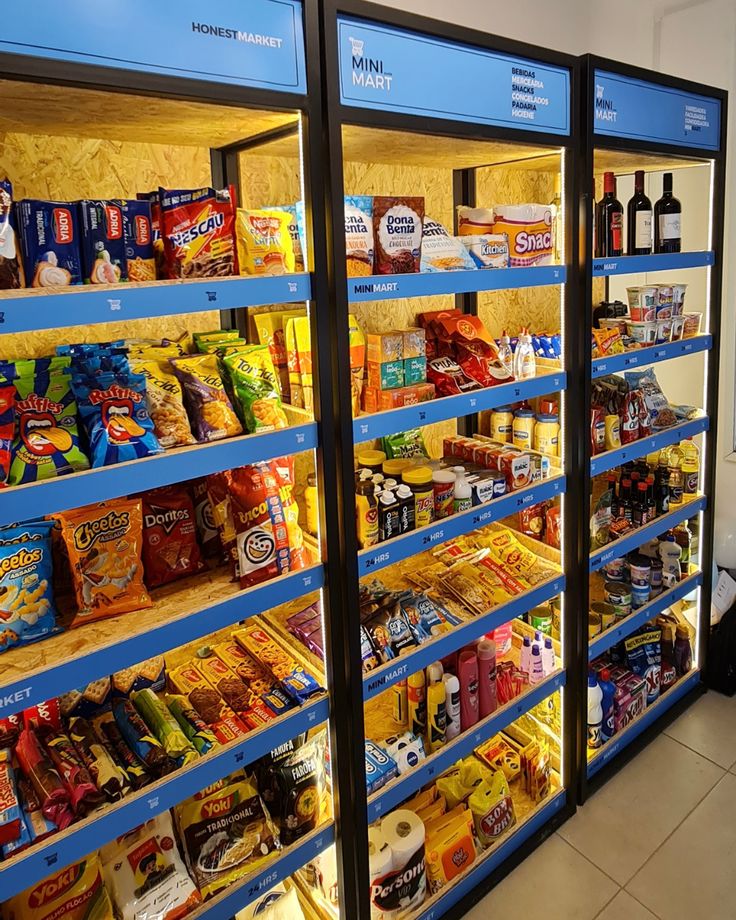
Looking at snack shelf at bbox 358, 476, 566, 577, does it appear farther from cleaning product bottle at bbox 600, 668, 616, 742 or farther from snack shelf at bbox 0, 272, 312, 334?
cleaning product bottle at bbox 600, 668, 616, 742

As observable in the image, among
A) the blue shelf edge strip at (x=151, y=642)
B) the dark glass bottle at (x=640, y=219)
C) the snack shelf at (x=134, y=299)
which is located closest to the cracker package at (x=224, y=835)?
the blue shelf edge strip at (x=151, y=642)

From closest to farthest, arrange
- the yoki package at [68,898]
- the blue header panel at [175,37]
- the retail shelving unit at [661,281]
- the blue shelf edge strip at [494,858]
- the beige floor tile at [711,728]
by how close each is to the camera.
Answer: the blue header panel at [175,37]
the yoki package at [68,898]
the blue shelf edge strip at [494,858]
the retail shelving unit at [661,281]
the beige floor tile at [711,728]

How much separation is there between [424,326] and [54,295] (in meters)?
1.42

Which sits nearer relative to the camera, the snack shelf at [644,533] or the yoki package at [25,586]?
the yoki package at [25,586]

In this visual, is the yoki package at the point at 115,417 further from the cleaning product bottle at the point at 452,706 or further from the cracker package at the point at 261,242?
the cleaning product bottle at the point at 452,706

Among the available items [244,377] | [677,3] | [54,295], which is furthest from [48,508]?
[677,3]

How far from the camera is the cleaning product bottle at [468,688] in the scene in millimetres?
2477

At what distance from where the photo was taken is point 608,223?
2.90m

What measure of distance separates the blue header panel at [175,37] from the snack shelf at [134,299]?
412 mm

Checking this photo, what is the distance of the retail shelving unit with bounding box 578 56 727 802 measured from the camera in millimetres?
2518

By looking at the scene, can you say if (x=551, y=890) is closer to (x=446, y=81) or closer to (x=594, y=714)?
(x=594, y=714)

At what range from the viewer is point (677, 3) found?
3.60 meters

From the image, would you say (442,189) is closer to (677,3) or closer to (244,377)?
(244,377)

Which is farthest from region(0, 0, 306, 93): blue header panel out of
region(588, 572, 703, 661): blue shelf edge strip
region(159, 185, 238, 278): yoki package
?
region(588, 572, 703, 661): blue shelf edge strip
